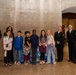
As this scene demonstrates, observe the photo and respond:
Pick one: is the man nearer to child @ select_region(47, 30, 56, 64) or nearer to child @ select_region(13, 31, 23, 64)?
child @ select_region(47, 30, 56, 64)

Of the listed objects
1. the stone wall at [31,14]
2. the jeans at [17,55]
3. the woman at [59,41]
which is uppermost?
the stone wall at [31,14]

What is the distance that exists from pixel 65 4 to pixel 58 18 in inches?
33.8

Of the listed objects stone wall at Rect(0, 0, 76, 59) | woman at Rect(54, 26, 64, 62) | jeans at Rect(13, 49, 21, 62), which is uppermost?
stone wall at Rect(0, 0, 76, 59)

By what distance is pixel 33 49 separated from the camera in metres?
7.54

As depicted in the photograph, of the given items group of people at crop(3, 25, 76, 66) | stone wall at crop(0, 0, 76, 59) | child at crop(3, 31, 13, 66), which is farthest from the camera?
stone wall at crop(0, 0, 76, 59)

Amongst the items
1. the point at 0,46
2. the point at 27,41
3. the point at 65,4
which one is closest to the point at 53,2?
the point at 65,4

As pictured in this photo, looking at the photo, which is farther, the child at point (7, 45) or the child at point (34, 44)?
the child at point (34, 44)

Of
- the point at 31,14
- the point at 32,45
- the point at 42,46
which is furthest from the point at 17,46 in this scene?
the point at 31,14

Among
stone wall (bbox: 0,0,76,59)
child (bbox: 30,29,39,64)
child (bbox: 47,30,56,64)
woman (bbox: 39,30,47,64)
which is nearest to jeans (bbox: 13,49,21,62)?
child (bbox: 30,29,39,64)

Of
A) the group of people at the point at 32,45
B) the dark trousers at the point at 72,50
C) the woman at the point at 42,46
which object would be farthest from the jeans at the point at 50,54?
the dark trousers at the point at 72,50

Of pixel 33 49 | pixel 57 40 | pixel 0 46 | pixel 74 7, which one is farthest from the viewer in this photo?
pixel 74 7

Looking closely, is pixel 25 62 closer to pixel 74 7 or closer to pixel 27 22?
pixel 27 22

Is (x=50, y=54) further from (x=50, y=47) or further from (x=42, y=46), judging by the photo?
(x=42, y=46)

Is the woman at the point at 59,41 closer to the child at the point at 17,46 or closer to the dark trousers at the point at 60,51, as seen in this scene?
the dark trousers at the point at 60,51
